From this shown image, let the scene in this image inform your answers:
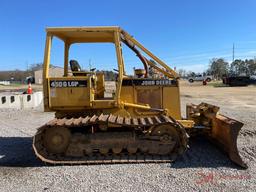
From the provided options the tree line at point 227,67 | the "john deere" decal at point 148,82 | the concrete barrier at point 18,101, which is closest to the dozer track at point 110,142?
the "john deere" decal at point 148,82

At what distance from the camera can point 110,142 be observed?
19.7ft

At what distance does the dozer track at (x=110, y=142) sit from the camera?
593cm

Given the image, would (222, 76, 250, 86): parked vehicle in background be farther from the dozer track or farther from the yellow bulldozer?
the dozer track

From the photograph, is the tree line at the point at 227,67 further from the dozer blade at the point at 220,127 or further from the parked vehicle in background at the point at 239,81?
the dozer blade at the point at 220,127

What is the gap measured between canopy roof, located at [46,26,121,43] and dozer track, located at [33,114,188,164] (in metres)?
1.84

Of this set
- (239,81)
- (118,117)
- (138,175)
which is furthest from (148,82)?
(239,81)

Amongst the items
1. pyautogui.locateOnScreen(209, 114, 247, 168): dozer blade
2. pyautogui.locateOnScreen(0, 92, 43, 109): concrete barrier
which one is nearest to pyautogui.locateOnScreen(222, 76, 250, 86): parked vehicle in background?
pyautogui.locateOnScreen(0, 92, 43, 109): concrete barrier

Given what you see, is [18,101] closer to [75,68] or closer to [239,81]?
[75,68]

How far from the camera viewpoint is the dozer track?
5.93m

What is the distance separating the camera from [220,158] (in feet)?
20.0

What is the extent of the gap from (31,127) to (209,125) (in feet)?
20.8

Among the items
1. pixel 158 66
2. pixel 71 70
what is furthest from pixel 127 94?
pixel 71 70

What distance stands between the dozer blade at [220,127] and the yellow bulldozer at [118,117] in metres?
0.02

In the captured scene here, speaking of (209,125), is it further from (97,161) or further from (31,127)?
(31,127)
